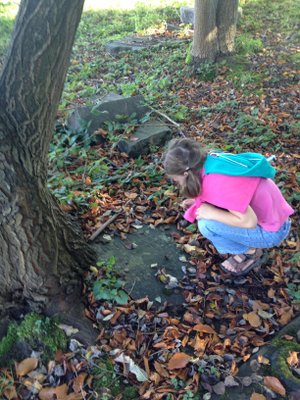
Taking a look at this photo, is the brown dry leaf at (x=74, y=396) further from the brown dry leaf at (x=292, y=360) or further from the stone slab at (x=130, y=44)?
the stone slab at (x=130, y=44)

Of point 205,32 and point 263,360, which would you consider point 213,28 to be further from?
point 263,360

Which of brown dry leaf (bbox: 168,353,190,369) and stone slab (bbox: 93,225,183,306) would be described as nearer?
brown dry leaf (bbox: 168,353,190,369)

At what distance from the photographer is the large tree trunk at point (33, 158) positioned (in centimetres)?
237

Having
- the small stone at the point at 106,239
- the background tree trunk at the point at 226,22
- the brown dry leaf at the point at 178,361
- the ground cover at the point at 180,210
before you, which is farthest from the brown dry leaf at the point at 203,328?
the background tree trunk at the point at 226,22

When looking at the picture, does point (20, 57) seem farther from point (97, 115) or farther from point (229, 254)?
point (97, 115)

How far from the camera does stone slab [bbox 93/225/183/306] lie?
10.8 feet

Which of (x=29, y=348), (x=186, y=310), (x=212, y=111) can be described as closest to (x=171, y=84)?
(x=212, y=111)

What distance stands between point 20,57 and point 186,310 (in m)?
2.25

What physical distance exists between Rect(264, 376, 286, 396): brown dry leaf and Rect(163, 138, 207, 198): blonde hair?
137 cm

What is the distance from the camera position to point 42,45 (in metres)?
2.39

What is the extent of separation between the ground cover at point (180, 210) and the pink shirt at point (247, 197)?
551 millimetres

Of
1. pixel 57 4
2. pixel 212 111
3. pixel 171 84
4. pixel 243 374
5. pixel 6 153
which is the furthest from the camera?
pixel 171 84

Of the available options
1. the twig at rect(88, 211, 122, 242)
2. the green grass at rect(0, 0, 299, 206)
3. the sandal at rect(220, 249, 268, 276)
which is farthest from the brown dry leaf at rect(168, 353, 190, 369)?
the green grass at rect(0, 0, 299, 206)

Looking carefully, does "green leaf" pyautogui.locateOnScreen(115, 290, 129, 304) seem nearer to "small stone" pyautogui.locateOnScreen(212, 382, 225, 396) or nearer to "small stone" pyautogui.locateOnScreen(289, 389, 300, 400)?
"small stone" pyautogui.locateOnScreen(212, 382, 225, 396)
